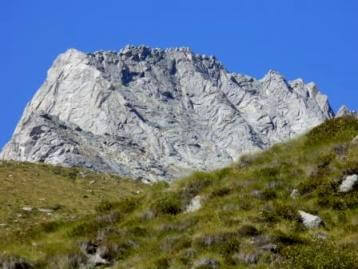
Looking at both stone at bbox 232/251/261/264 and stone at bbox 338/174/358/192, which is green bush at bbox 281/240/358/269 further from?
stone at bbox 338/174/358/192


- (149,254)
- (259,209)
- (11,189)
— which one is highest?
(11,189)

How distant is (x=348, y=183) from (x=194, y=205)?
Answer: 15.7 feet

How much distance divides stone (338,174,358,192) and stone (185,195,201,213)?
4.37m

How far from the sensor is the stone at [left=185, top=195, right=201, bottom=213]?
2230 centimetres

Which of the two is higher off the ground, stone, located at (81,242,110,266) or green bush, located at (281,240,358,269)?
stone, located at (81,242,110,266)

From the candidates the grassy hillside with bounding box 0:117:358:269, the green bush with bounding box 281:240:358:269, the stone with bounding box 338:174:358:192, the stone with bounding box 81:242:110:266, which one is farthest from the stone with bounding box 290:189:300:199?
the stone with bounding box 81:242:110:266

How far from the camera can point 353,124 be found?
86.7 feet

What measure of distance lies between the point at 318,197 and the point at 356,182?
1385 mm

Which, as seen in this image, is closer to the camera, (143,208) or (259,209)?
(259,209)

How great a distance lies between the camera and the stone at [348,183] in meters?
21.4

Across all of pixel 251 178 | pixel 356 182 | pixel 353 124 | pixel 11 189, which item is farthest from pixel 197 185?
pixel 11 189

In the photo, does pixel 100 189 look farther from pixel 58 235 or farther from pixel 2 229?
pixel 58 235

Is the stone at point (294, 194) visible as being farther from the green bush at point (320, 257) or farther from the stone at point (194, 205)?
the green bush at point (320, 257)

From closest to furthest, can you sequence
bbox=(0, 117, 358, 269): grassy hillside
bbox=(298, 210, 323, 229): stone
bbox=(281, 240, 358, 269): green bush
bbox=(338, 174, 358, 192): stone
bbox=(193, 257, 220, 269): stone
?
bbox=(281, 240, 358, 269): green bush < bbox=(193, 257, 220, 269): stone < bbox=(0, 117, 358, 269): grassy hillside < bbox=(298, 210, 323, 229): stone < bbox=(338, 174, 358, 192): stone
